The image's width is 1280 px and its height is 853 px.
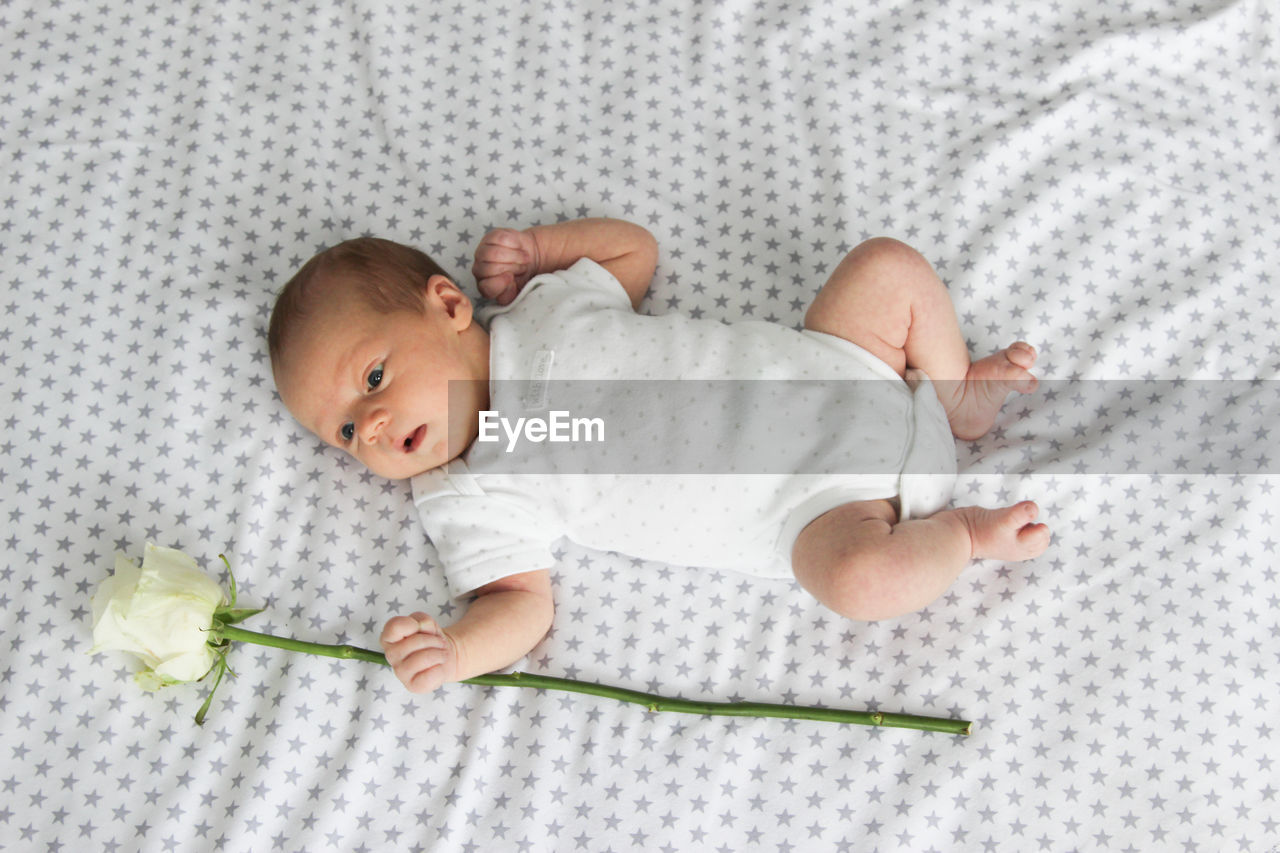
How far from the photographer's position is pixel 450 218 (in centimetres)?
171

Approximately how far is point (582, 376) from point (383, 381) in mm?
285

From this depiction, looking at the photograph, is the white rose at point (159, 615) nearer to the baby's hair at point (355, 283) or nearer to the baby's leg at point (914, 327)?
the baby's hair at point (355, 283)

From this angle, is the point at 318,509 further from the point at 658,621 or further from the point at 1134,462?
the point at 1134,462

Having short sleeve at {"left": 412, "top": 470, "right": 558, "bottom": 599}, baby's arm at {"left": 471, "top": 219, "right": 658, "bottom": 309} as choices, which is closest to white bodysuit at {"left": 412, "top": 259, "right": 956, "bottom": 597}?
short sleeve at {"left": 412, "top": 470, "right": 558, "bottom": 599}

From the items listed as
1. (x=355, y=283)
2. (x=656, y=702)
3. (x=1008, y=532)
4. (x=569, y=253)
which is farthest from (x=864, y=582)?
(x=355, y=283)

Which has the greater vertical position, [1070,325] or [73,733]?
[1070,325]

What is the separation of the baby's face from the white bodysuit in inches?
2.3

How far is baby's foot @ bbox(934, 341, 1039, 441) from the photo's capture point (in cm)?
148

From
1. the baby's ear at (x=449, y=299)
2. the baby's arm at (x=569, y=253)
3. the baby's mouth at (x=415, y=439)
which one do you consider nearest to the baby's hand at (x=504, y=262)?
the baby's arm at (x=569, y=253)

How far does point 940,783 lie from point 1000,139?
1015 mm

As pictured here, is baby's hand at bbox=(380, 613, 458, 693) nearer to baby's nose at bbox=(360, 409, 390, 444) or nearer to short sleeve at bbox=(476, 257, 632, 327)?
baby's nose at bbox=(360, 409, 390, 444)

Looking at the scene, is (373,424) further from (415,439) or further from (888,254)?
(888,254)

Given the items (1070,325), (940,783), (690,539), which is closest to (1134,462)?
(1070,325)

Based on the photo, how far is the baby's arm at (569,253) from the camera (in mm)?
1613
